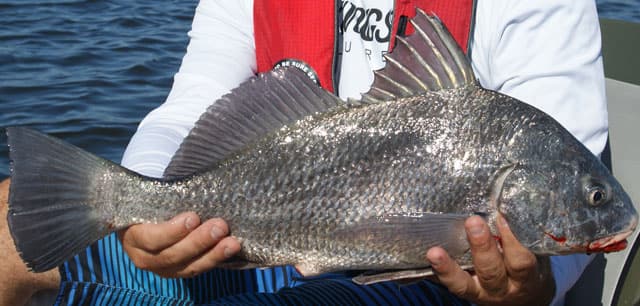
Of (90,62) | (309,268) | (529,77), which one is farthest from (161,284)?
(90,62)

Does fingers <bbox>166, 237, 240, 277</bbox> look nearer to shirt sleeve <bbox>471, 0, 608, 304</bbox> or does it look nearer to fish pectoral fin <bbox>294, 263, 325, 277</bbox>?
fish pectoral fin <bbox>294, 263, 325, 277</bbox>

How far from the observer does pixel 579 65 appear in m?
2.65

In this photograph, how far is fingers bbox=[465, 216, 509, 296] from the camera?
212 centimetres

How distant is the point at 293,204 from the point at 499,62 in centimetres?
93

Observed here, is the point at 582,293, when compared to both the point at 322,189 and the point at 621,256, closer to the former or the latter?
the point at 621,256

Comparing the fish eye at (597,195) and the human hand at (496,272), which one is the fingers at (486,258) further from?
the fish eye at (597,195)

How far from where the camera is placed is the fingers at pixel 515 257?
2188 mm

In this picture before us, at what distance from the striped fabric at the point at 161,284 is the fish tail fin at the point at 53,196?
1.96ft

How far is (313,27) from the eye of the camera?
301cm

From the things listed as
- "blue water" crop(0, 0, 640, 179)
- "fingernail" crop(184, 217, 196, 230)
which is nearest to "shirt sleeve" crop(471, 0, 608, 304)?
"fingernail" crop(184, 217, 196, 230)

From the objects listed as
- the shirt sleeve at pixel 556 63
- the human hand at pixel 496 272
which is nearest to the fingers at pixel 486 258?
the human hand at pixel 496 272

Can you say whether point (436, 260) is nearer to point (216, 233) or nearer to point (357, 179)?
point (357, 179)

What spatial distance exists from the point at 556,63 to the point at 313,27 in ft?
2.65

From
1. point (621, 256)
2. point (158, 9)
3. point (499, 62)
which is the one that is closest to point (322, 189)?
point (499, 62)
